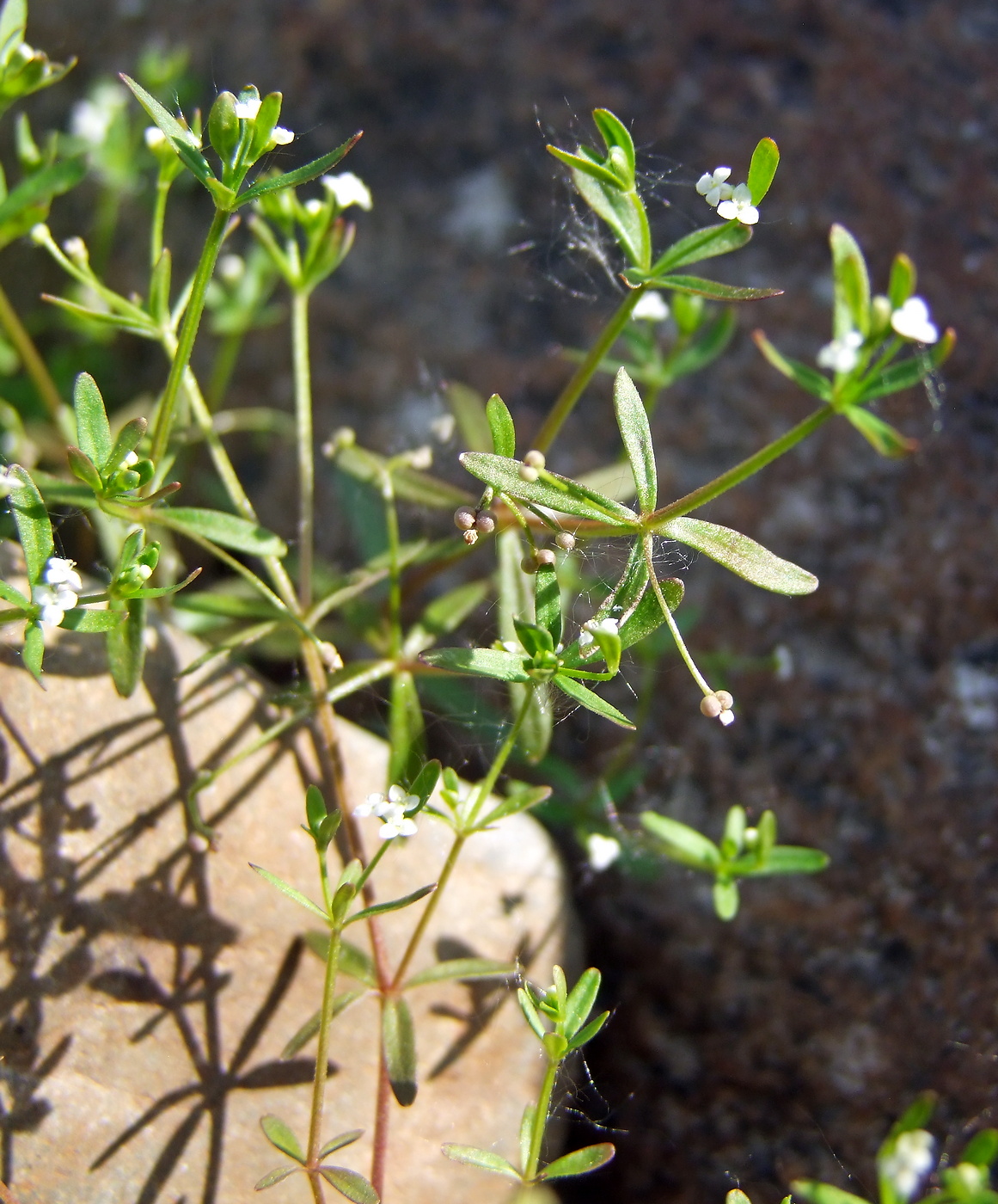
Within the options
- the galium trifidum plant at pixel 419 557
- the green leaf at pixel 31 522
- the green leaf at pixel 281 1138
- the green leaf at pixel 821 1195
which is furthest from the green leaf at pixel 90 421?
the green leaf at pixel 821 1195

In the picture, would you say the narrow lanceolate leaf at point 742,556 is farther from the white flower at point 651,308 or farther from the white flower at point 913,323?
the white flower at point 651,308

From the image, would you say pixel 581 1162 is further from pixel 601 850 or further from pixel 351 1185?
pixel 601 850

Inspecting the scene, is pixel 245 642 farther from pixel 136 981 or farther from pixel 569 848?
pixel 569 848

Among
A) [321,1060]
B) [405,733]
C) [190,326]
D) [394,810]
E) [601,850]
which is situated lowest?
[601,850]

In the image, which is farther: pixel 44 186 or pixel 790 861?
pixel 790 861

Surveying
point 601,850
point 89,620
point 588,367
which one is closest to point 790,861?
point 601,850

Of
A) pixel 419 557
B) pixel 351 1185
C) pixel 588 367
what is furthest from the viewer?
pixel 419 557

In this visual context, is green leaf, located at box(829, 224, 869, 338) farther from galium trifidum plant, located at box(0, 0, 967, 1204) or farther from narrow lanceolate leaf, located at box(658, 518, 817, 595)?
narrow lanceolate leaf, located at box(658, 518, 817, 595)
